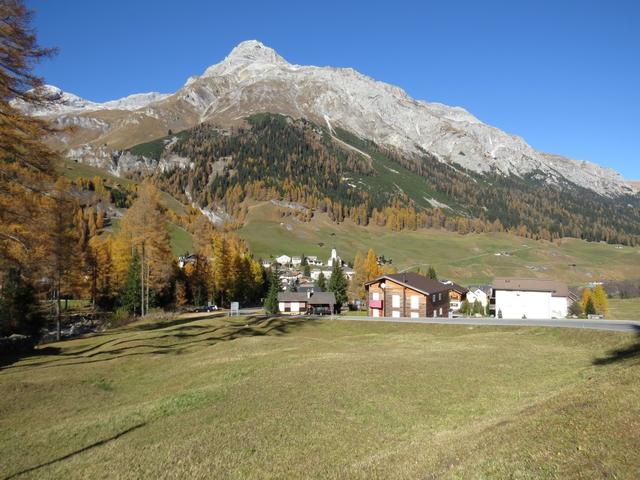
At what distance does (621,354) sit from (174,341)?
38464 millimetres

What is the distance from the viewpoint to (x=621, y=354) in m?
28.6

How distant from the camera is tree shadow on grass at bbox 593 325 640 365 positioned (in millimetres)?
25875

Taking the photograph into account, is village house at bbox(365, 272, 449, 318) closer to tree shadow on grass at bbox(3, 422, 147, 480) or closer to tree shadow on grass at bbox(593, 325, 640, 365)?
tree shadow on grass at bbox(593, 325, 640, 365)

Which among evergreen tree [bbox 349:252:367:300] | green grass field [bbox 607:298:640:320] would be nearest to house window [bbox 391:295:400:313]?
evergreen tree [bbox 349:252:367:300]

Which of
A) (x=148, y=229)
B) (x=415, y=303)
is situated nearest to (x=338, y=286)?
(x=415, y=303)

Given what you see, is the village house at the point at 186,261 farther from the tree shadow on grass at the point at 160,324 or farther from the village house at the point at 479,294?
the village house at the point at 479,294

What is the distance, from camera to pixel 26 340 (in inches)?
1796

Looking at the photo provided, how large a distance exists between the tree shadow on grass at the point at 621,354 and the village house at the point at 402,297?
4635 centimetres

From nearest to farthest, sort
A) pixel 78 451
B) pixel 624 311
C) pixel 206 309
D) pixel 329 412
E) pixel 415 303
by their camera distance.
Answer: pixel 78 451
pixel 329 412
pixel 415 303
pixel 206 309
pixel 624 311

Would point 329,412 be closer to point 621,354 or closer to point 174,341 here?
point 621,354

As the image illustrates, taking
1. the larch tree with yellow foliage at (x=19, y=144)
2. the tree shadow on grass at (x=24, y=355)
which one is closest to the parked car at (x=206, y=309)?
the tree shadow on grass at (x=24, y=355)

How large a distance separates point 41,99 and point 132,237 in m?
37.6

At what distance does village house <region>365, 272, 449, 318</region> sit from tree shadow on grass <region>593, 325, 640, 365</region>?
46355mm

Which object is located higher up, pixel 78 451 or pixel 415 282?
pixel 415 282
